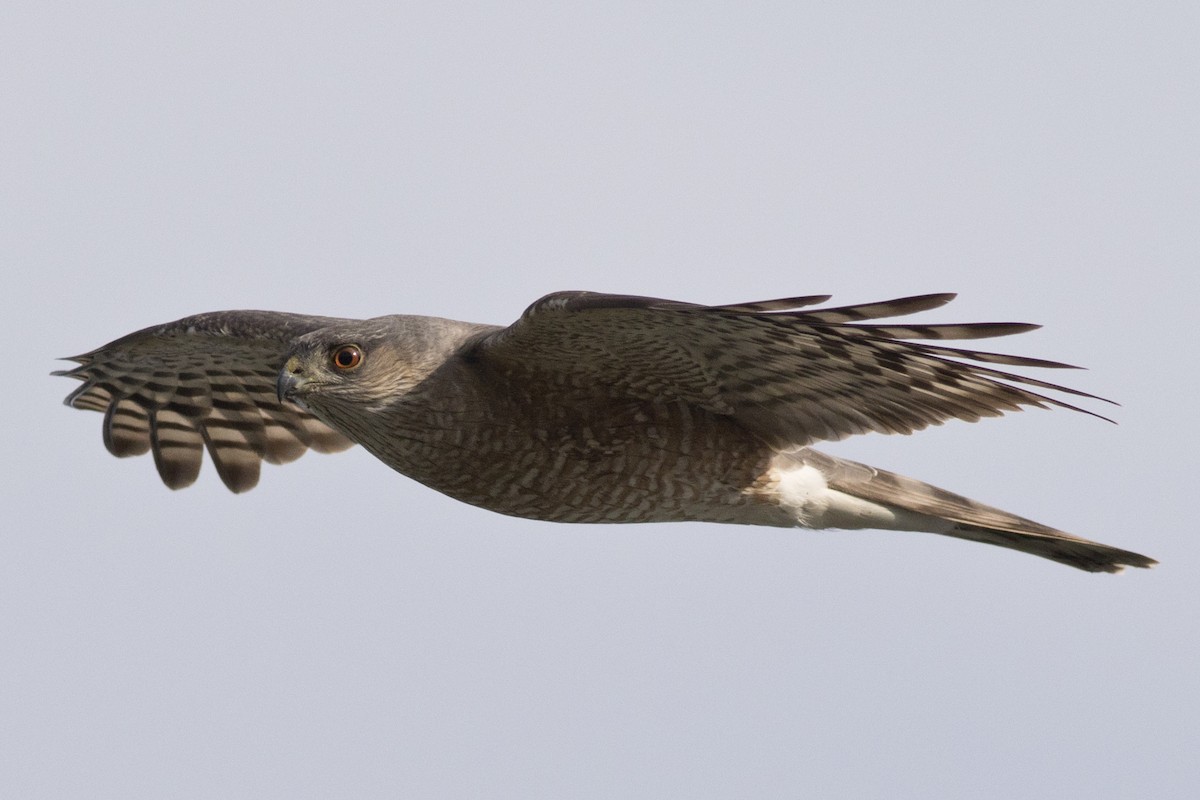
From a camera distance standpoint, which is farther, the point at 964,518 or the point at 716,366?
the point at 964,518

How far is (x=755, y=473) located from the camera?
7.00 m

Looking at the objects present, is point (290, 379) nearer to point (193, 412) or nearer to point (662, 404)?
point (662, 404)

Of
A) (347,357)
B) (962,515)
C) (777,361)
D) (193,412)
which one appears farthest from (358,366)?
(962,515)

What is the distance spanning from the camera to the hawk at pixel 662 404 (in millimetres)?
6082

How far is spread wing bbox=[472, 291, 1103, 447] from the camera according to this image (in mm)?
5773

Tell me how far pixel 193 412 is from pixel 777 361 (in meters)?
4.10

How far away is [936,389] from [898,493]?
118cm

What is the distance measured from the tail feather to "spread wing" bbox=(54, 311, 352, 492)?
2982 millimetres

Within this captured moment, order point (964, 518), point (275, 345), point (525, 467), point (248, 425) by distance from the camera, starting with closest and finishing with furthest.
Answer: point (525, 467)
point (964, 518)
point (275, 345)
point (248, 425)

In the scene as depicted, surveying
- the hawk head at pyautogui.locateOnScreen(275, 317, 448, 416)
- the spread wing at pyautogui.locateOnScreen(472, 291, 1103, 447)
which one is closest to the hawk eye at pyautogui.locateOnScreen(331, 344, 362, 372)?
the hawk head at pyautogui.locateOnScreen(275, 317, 448, 416)

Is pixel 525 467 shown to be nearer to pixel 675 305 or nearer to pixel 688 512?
pixel 688 512

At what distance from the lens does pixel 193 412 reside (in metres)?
9.08

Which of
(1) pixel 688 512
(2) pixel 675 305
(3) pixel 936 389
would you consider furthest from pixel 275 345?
(3) pixel 936 389

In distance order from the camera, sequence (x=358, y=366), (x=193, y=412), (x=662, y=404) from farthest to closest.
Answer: (x=193, y=412) < (x=662, y=404) < (x=358, y=366)
